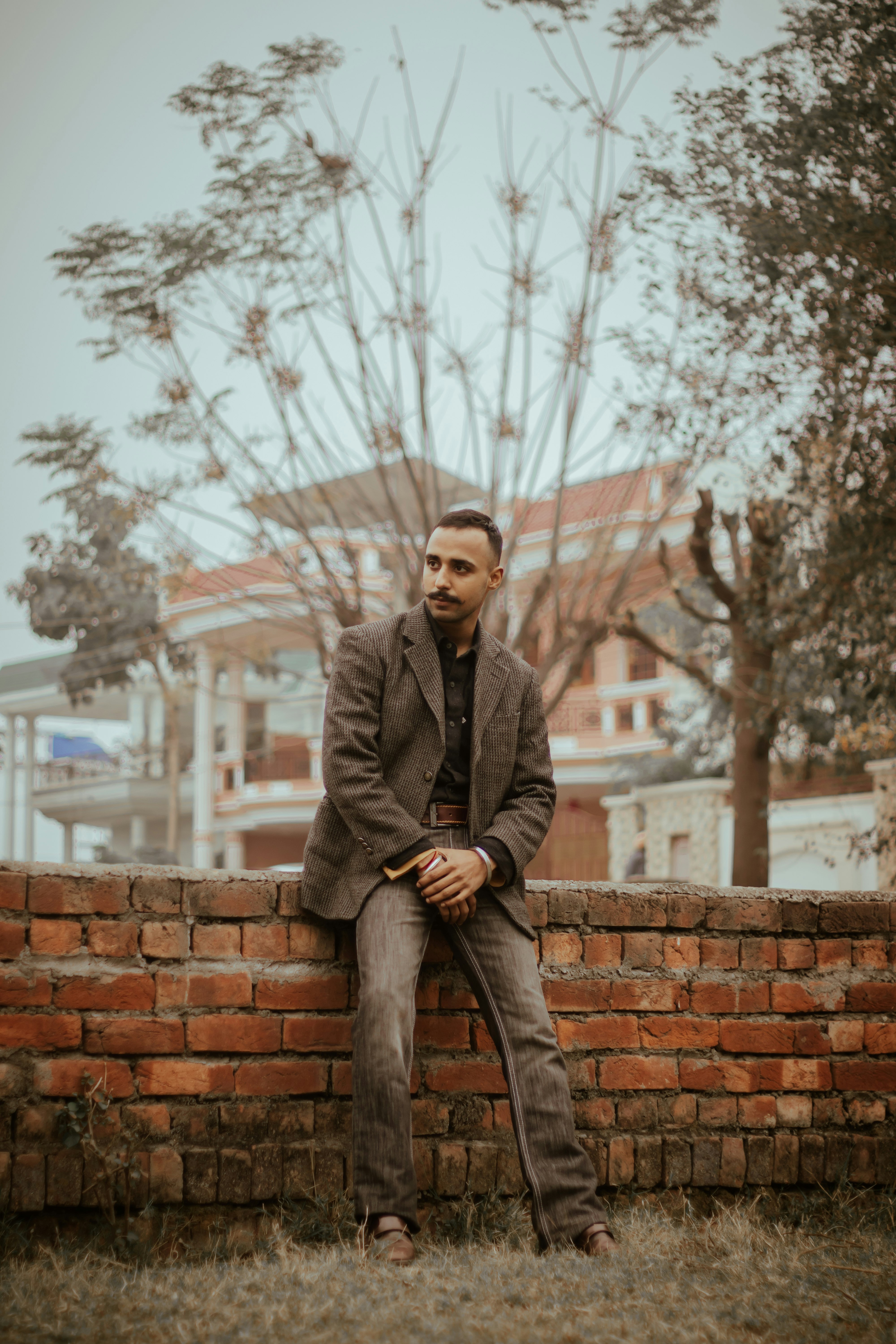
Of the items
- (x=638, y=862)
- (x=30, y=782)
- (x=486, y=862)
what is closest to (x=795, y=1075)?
(x=486, y=862)

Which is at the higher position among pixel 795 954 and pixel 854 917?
pixel 854 917

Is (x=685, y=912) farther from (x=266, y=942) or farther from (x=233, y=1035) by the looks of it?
(x=233, y=1035)

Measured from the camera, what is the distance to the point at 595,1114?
134 inches

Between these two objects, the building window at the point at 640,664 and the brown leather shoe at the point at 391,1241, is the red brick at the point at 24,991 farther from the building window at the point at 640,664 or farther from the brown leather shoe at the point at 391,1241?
the building window at the point at 640,664

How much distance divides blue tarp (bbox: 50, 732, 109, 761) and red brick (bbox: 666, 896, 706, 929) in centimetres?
2655

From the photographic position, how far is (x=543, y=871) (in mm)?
18844

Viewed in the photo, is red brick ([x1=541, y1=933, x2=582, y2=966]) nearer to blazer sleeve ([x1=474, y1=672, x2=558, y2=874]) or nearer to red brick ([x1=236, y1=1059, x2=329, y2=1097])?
blazer sleeve ([x1=474, y1=672, x2=558, y2=874])

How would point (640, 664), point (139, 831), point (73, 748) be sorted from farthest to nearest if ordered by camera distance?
point (73, 748) → point (139, 831) → point (640, 664)

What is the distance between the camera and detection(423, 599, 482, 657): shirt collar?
3.39 meters

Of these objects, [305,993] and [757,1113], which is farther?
[757,1113]

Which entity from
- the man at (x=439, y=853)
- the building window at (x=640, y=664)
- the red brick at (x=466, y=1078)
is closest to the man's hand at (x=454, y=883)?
the man at (x=439, y=853)

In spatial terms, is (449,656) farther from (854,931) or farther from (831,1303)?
(831,1303)

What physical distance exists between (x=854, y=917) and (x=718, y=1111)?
0.71 meters

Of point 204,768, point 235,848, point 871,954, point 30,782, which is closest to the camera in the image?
point 871,954
